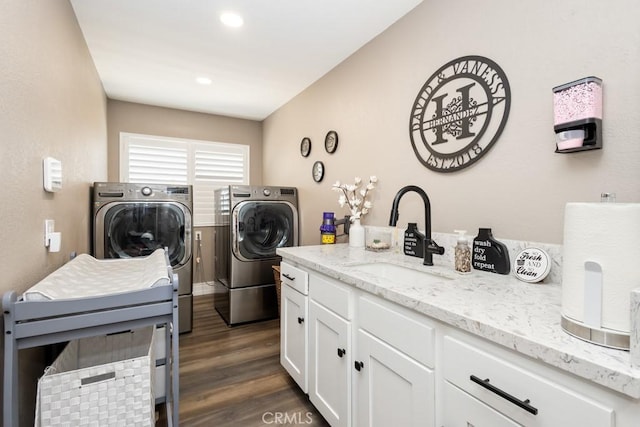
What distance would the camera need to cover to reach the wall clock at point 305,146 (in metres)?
3.15

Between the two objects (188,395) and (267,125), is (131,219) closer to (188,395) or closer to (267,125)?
(188,395)

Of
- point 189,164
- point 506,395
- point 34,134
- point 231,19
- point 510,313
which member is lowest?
point 506,395

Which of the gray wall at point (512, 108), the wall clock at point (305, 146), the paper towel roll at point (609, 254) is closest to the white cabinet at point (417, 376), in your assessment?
the paper towel roll at point (609, 254)

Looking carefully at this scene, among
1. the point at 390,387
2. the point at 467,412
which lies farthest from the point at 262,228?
the point at 467,412

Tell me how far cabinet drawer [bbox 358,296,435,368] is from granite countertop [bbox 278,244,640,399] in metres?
0.05

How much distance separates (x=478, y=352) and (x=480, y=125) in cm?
115

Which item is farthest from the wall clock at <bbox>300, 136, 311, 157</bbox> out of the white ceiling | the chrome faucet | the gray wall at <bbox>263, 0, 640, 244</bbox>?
the chrome faucet

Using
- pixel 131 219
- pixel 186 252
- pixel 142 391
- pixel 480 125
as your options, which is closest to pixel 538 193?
pixel 480 125

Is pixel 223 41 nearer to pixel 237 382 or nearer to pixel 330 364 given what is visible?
pixel 330 364

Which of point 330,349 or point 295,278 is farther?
point 295,278

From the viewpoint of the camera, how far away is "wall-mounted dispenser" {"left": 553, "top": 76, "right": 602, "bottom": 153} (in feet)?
3.45

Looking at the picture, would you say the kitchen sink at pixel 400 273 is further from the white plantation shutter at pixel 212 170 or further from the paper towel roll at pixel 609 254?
the white plantation shutter at pixel 212 170

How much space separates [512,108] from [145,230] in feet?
9.47

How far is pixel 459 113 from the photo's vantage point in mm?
1602
